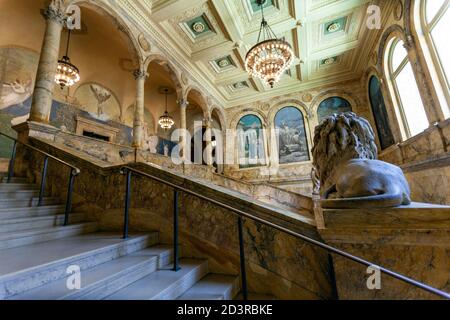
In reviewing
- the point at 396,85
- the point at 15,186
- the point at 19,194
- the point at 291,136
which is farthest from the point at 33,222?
the point at 291,136

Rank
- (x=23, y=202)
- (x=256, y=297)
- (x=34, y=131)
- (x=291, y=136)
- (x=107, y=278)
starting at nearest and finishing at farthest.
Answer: (x=107, y=278) < (x=256, y=297) < (x=23, y=202) < (x=34, y=131) < (x=291, y=136)

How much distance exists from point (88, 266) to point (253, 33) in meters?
8.66

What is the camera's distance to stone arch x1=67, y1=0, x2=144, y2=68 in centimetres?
544

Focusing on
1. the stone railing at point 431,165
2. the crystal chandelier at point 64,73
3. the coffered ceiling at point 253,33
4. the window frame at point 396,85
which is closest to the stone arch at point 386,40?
the window frame at point 396,85

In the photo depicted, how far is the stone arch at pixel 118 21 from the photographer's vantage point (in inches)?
214

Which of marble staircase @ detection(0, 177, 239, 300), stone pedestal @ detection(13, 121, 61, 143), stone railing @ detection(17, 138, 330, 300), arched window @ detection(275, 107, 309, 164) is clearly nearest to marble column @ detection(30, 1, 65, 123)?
stone pedestal @ detection(13, 121, 61, 143)

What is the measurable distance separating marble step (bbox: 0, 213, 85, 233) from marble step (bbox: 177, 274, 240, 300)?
1.96m

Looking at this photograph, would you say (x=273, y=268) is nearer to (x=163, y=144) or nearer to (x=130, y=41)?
(x=130, y=41)

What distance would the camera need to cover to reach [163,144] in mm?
13305

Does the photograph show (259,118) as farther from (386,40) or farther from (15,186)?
(15,186)

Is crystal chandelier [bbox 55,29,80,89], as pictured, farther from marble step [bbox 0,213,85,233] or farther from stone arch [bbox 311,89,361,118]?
stone arch [bbox 311,89,361,118]

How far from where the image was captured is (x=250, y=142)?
12.2 meters

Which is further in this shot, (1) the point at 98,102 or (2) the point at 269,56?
(1) the point at 98,102

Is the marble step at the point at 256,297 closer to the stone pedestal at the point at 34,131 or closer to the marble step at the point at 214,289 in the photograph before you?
Result: the marble step at the point at 214,289
